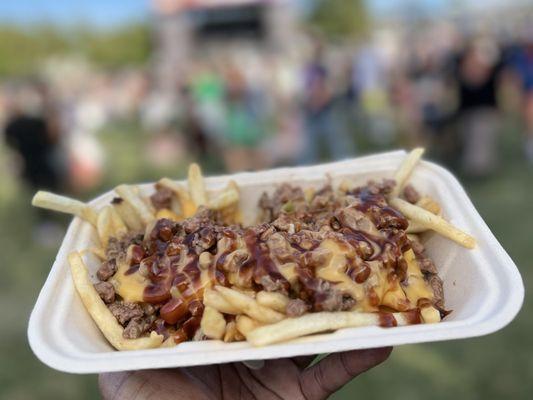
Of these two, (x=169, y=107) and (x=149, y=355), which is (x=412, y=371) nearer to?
(x=149, y=355)

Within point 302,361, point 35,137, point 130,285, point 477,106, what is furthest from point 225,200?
point 477,106

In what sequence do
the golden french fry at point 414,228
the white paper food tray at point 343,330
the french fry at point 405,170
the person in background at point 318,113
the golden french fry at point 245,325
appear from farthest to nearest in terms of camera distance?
the person in background at point 318,113
the french fry at point 405,170
the golden french fry at point 414,228
the golden french fry at point 245,325
the white paper food tray at point 343,330

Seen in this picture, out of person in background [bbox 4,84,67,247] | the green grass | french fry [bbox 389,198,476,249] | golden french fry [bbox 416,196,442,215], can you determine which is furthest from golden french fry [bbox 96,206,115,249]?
person in background [bbox 4,84,67,247]

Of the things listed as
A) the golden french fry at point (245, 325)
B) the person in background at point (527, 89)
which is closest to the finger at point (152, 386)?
the golden french fry at point (245, 325)

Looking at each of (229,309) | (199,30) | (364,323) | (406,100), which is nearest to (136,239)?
(229,309)

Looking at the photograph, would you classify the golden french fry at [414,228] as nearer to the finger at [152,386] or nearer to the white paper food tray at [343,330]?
the white paper food tray at [343,330]

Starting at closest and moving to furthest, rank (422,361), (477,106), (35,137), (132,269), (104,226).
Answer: (132,269) → (104,226) → (422,361) → (35,137) → (477,106)

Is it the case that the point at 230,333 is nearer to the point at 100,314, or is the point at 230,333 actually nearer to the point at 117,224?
the point at 100,314
